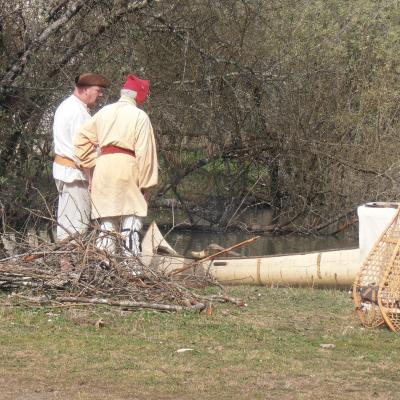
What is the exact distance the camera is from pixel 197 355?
6.88 metres

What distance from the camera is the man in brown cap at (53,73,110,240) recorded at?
9.95 meters

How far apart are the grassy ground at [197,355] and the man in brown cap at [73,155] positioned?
1.90m

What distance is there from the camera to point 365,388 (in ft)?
19.9

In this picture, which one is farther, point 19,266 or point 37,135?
point 37,135

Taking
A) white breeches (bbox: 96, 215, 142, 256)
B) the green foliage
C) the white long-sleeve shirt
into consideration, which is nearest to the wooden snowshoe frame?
white breeches (bbox: 96, 215, 142, 256)

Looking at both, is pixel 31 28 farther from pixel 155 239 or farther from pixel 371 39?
pixel 371 39

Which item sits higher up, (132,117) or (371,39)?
(371,39)

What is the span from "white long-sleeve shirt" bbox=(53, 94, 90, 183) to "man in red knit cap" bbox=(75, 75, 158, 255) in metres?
0.27

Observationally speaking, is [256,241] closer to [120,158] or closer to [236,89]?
[236,89]

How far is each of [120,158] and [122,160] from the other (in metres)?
0.02

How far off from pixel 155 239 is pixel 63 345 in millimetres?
4369

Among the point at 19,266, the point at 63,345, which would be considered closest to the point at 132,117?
the point at 19,266

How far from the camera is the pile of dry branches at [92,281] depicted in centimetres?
847

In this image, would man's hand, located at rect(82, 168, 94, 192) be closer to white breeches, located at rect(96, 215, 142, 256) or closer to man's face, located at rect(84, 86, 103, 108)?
white breeches, located at rect(96, 215, 142, 256)
